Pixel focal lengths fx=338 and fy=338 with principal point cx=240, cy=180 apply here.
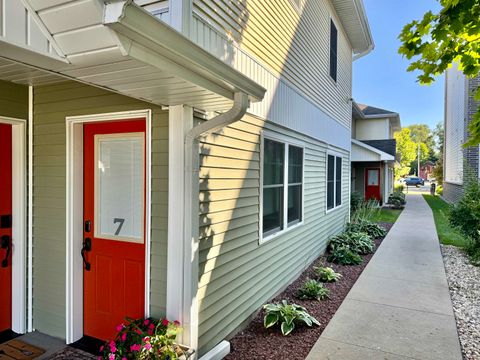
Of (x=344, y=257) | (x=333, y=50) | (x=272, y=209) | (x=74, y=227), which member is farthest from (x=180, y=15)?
(x=333, y=50)

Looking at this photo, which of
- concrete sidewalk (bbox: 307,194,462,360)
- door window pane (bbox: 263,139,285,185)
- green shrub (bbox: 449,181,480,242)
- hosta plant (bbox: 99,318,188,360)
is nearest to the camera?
hosta plant (bbox: 99,318,188,360)

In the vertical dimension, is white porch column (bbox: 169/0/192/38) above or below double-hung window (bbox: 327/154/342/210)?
above

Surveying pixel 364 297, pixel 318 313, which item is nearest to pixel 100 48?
pixel 318 313

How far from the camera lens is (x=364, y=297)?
5121 millimetres

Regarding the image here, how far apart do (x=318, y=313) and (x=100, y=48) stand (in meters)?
4.16

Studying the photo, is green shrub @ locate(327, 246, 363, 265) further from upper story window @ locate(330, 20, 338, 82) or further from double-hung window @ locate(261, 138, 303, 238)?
upper story window @ locate(330, 20, 338, 82)

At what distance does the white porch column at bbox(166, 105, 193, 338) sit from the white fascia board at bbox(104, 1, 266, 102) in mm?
547

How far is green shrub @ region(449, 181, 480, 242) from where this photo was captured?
7.58 meters

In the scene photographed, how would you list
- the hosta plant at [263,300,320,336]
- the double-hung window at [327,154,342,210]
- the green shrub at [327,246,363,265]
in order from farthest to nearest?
the double-hung window at [327,154,342,210] → the green shrub at [327,246,363,265] → the hosta plant at [263,300,320,336]

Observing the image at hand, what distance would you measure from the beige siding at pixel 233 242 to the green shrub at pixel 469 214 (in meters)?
4.78

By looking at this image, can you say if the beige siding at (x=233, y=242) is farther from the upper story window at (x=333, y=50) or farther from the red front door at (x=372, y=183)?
the red front door at (x=372, y=183)

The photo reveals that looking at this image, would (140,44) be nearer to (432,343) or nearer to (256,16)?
(256,16)

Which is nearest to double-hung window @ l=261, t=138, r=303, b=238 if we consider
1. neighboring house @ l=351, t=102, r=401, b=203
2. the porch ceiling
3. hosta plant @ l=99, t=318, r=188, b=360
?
hosta plant @ l=99, t=318, r=188, b=360

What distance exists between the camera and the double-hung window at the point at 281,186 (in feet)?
15.6
